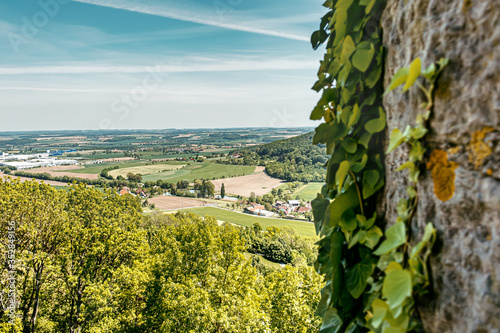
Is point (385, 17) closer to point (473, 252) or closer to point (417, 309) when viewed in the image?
point (473, 252)

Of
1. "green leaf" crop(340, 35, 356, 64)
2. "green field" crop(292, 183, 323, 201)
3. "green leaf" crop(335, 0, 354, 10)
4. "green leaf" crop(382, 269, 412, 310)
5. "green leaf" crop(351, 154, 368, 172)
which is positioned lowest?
"green field" crop(292, 183, 323, 201)

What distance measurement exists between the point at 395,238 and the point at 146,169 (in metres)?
103

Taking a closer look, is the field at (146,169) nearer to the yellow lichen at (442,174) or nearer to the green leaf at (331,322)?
the green leaf at (331,322)

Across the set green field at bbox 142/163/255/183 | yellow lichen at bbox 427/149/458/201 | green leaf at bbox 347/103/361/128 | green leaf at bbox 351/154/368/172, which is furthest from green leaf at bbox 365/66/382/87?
green field at bbox 142/163/255/183

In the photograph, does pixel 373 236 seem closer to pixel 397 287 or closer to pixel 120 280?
pixel 397 287

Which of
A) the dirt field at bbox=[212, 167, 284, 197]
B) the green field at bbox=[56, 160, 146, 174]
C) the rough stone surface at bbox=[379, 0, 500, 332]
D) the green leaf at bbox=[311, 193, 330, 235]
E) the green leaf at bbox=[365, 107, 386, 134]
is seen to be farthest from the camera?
the green field at bbox=[56, 160, 146, 174]

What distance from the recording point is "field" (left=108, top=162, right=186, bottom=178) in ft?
297

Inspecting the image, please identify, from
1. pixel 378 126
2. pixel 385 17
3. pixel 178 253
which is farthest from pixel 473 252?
pixel 178 253

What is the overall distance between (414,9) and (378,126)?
1.91ft

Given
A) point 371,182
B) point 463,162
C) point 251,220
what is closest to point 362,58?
point 371,182

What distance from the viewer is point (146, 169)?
98.4 metres

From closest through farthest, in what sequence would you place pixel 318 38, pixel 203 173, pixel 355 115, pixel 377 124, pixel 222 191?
pixel 377 124, pixel 355 115, pixel 318 38, pixel 222 191, pixel 203 173

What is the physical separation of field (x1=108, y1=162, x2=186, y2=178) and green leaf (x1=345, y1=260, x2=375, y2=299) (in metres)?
94.3

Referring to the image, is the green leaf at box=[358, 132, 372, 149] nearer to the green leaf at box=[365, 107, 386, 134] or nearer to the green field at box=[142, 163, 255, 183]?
the green leaf at box=[365, 107, 386, 134]
